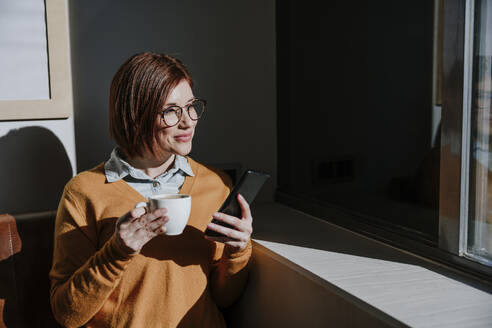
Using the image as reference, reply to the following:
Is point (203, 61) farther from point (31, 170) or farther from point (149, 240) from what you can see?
point (149, 240)

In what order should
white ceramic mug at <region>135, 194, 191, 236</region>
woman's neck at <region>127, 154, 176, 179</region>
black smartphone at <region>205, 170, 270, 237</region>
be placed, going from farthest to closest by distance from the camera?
woman's neck at <region>127, 154, 176, 179</region>
black smartphone at <region>205, 170, 270, 237</region>
white ceramic mug at <region>135, 194, 191, 236</region>

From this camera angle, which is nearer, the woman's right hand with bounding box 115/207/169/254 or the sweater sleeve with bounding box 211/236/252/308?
the woman's right hand with bounding box 115/207/169/254

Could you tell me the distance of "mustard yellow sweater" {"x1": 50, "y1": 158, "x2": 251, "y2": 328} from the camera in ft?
3.68

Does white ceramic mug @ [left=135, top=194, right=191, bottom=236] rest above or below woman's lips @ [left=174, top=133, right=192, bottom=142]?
→ below

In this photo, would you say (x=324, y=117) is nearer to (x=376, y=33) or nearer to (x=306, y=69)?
(x=306, y=69)

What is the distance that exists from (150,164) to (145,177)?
42 mm

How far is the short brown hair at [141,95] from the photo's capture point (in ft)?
3.75

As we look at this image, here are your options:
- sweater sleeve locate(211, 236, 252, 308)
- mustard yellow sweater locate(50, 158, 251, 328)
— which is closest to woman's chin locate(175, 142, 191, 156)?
mustard yellow sweater locate(50, 158, 251, 328)

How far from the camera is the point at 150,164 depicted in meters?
1.23

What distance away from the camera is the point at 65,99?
143 cm

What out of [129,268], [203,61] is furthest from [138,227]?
[203,61]

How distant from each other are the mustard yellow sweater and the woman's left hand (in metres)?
0.06

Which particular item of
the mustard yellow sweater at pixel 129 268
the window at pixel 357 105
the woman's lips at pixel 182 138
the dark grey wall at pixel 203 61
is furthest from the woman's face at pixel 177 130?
the window at pixel 357 105

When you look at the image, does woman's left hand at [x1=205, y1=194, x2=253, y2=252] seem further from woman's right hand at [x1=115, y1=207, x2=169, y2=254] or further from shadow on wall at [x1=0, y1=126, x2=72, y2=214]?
shadow on wall at [x1=0, y1=126, x2=72, y2=214]
